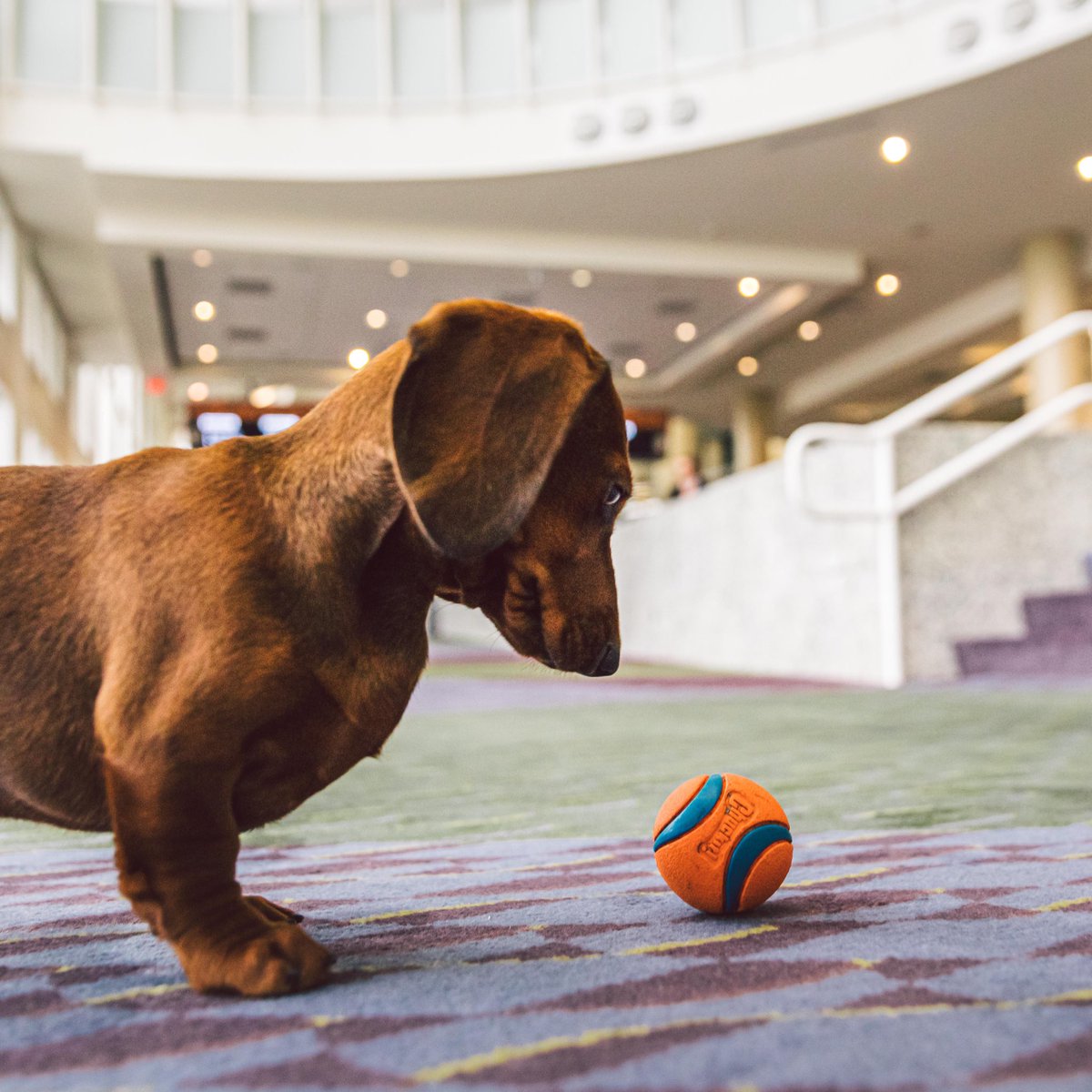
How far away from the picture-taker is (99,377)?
1795cm

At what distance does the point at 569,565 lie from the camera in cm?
103

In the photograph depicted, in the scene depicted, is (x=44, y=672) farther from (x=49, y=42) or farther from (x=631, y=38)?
(x=49, y=42)

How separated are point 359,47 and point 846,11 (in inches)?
179

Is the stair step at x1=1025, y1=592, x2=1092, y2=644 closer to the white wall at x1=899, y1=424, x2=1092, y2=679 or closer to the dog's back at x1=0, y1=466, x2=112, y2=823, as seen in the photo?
the white wall at x1=899, y1=424, x2=1092, y2=679

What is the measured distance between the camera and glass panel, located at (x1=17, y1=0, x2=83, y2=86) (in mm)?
10023

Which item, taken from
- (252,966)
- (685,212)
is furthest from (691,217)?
(252,966)

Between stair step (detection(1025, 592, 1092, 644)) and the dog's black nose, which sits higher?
stair step (detection(1025, 592, 1092, 644))

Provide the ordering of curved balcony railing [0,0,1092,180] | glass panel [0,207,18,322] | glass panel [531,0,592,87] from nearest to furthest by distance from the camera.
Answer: curved balcony railing [0,0,1092,180], glass panel [531,0,592,87], glass panel [0,207,18,322]

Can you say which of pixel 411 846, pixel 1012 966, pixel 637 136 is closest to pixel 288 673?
pixel 1012 966

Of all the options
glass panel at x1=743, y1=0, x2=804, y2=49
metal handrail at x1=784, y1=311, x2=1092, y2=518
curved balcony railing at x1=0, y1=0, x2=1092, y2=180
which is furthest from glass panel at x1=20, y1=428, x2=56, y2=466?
metal handrail at x1=784, y1=311, x2=1092, y2=518

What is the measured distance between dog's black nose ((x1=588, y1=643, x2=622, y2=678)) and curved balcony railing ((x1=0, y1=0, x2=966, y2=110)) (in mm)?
9731

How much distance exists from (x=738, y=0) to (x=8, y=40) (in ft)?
21.0

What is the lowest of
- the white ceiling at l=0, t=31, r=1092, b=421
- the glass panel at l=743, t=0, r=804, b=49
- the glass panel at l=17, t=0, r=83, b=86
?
the white ceiling at l=0, t=31, r=1092, b=421

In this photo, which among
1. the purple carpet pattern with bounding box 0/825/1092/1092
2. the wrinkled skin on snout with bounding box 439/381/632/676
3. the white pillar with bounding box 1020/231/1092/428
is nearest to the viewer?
the purple carpet pattern with bounding box 0/825/1092/1092
